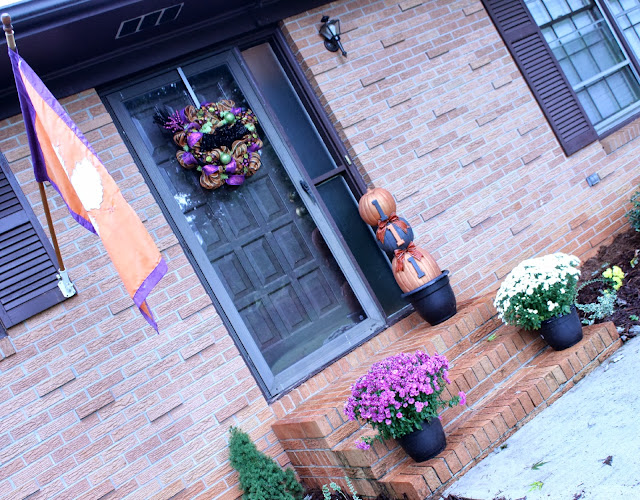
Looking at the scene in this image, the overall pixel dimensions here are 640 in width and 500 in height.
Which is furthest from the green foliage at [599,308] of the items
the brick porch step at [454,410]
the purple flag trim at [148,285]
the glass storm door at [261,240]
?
the purple flag trim at [148,285]

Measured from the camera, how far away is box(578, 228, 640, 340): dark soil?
436 cm

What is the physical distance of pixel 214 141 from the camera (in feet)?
15.4

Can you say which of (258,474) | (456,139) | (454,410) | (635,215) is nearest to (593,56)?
(635,215)

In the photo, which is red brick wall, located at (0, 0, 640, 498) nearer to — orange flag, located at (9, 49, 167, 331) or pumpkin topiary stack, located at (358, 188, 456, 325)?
pumpkin topiary stack, located at (358, 188, 456, 325)

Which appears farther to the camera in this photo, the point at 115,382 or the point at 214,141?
the point at 214,141

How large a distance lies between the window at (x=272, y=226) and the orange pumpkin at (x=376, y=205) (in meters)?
0.34

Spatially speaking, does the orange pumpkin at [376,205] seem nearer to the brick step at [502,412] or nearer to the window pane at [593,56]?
the brick step at [502,412]

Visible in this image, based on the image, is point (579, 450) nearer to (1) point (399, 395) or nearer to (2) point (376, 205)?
(1) point (399, 395)

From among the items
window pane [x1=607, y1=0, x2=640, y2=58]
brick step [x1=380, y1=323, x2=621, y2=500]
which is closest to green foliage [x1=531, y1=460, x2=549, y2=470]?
brick step [x1=380, y1=323, x2=621, y2=500]

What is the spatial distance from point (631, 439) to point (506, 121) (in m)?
3.52

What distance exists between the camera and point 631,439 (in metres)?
2.89

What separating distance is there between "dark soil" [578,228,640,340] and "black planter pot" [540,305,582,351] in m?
0.38

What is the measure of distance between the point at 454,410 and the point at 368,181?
2.02 m

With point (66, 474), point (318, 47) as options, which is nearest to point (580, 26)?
point (318, 47)
